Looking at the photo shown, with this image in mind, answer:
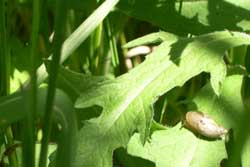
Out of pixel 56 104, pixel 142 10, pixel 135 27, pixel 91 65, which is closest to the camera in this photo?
pixel 56 104

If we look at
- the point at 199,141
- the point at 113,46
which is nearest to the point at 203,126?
the point at 199,141

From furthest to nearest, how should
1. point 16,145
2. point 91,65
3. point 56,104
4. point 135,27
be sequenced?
point 135,27 → point 91,65 → point 16,145 → point 56,104

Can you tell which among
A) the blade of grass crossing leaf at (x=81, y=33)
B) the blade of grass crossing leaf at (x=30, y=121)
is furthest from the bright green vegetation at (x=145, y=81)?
the blade of grass crossing leaf at (x=30, y=121)

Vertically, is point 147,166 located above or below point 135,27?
below

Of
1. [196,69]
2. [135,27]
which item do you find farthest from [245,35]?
[135,27]

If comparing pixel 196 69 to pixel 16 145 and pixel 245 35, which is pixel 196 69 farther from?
pixel 16 145

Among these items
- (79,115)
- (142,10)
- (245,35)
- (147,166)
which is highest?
(142,10)
